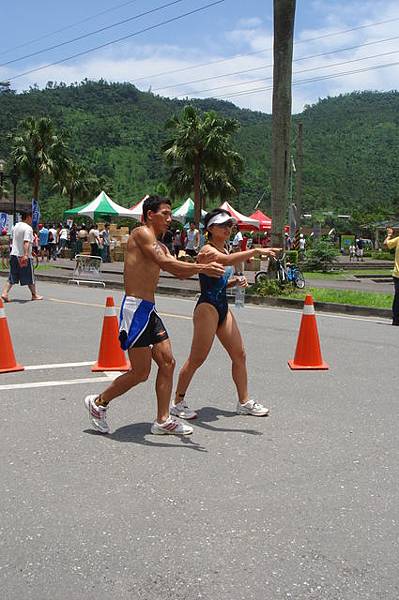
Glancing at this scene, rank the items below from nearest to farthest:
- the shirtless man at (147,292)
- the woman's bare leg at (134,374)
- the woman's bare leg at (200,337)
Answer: the shirtless man at (147,292)
the woman's bare leg at (134,374)
the woman's bare leg at (200,337)

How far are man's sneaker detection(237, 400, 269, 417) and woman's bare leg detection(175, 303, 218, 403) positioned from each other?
52 cm

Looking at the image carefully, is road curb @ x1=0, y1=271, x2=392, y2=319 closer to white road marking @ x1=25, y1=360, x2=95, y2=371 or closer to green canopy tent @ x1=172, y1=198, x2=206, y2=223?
white road marking @ x1=25, y1=360, x2=95, y2=371

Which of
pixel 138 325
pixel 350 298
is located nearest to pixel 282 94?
pixel 350 298

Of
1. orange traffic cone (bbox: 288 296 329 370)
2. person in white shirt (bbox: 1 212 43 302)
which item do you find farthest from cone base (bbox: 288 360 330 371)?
person in white shirt (bbox: 1 212 43 302)

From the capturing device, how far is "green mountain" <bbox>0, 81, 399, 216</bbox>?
120681 mm

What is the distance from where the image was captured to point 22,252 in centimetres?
1412

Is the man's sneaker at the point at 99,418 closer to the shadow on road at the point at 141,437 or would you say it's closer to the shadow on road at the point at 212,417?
the shadow on road at the point at 141,437

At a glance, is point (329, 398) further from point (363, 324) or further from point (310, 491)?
point (363, 324)

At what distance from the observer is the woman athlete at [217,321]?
18.7ft

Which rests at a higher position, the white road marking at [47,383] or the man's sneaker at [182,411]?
the man's sneaker at [182,411]

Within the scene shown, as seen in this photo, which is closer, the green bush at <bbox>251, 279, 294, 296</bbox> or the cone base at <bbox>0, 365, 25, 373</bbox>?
the cone base at <bbox>0, 365, 25, 373</bbox>

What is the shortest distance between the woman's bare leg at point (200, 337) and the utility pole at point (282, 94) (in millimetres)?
10873

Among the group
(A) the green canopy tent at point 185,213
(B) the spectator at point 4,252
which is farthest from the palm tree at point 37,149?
(A) the green canopy tent at point 185,213

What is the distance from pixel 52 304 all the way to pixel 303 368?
7.69 m
